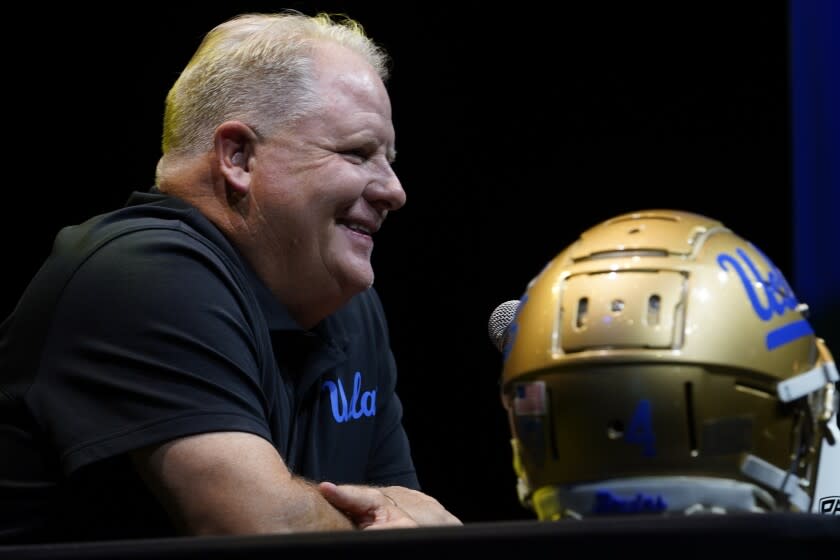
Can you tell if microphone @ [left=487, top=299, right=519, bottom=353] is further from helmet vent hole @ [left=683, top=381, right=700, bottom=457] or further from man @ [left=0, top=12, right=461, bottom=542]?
helmet vent hole @ [left=683, top=381, right=700, bottom=457]

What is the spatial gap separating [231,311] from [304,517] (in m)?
0.28

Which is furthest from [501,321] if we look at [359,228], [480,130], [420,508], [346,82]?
[480,130]

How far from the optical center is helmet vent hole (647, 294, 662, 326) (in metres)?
0.86

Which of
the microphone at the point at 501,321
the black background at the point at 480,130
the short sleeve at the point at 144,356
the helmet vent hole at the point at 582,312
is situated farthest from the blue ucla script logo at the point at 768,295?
the black background at the point at 480,130

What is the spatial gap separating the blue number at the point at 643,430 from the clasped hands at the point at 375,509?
44cm

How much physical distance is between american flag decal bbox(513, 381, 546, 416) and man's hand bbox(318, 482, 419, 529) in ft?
1.35

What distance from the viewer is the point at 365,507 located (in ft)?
4.22

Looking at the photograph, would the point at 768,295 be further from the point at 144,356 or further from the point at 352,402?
the point at 352,402

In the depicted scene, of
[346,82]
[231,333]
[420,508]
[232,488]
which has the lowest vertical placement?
[420,508]

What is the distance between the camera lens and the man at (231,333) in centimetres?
126

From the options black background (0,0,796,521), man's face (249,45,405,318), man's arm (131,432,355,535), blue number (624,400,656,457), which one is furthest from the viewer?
black background (0,0,796,521)

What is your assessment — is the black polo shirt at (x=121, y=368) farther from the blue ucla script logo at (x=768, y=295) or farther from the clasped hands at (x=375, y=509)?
the blue ucla script logo at (x=768, y=295)

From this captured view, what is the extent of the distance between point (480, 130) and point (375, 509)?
168 cm

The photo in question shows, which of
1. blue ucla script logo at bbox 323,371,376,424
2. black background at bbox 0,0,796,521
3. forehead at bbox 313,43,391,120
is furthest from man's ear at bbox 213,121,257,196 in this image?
black background at bbox 0,0,796,521
